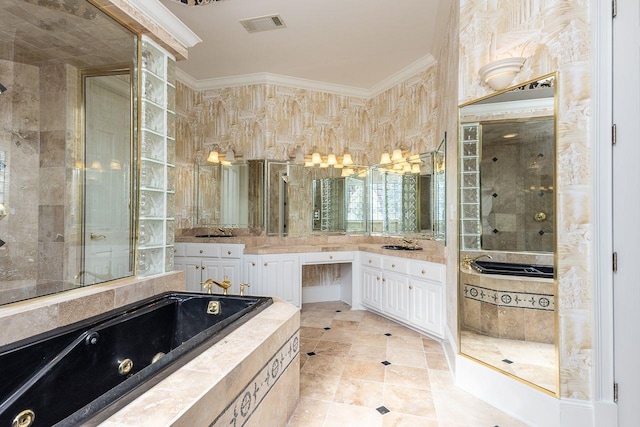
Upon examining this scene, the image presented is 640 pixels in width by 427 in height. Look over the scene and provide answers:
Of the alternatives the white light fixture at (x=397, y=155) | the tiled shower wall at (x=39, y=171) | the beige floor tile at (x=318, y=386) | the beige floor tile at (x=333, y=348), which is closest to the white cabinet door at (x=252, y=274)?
the beige floor tile at (x=333, y=348)

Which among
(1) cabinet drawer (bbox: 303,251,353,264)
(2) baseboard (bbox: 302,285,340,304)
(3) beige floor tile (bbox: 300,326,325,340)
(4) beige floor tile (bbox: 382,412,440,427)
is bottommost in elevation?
(3) beige floor tile (bbox: 300,326,325,340)

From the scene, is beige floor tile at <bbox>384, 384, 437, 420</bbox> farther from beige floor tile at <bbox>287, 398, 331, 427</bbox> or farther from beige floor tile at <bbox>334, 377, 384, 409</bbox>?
beige floor tile at <bbox>287, 398, 331, 427</bbox>

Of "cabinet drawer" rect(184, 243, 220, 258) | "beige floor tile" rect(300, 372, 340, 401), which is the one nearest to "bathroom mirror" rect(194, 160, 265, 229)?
"cabinet drawer" rect(184, 243, 220, 258)

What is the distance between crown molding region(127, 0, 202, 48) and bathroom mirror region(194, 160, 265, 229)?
6.13ft

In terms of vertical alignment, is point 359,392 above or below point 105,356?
below

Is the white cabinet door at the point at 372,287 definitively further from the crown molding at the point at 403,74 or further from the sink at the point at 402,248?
the crown molding at the point at 403,74

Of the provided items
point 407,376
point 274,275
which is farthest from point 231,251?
point 407,376

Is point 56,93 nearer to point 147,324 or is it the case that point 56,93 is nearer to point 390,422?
point 147,324

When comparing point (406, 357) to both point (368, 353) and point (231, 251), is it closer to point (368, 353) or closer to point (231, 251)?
point (368, 353)

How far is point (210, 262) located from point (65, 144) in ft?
5.82

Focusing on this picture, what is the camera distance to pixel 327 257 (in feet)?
12.5

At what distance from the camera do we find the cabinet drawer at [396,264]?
10.5ft

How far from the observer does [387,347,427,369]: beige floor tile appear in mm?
2491

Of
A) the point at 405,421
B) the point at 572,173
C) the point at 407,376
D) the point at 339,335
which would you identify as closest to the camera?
the point at 572,173
